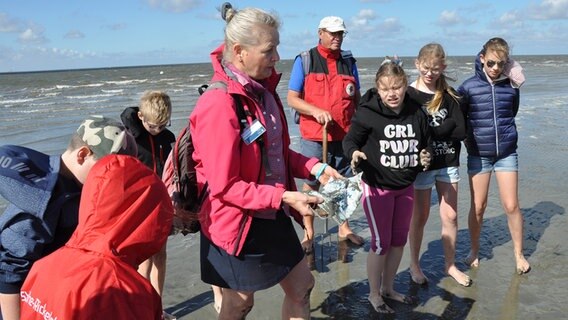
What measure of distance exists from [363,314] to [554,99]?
53.1 ft

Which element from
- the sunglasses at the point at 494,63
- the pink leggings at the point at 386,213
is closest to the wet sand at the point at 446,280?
the pink leggings at the point at 386,213

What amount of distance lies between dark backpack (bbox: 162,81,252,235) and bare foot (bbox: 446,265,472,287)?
2600 millimetres

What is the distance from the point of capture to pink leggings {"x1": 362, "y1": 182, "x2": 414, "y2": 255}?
4.05 meters

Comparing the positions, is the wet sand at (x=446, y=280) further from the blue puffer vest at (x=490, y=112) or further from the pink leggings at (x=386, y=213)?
the blue puffer vest at (x=490, y=112)

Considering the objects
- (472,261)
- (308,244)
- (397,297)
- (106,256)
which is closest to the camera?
(106,256)

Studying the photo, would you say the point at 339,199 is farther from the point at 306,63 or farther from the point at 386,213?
the point at 306,63

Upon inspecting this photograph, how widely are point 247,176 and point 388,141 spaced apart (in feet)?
5.16

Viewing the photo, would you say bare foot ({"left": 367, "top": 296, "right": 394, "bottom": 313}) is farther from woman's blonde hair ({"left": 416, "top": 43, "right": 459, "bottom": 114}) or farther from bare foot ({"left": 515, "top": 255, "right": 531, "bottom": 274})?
woman's blonde hair ({"left": 416, "top": 43, "right": 459, "bottom": 114})

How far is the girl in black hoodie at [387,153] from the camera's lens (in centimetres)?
401

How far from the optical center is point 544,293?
441cm

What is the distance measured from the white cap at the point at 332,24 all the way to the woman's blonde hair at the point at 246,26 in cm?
253

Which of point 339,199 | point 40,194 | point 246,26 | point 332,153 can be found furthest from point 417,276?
point 40,194

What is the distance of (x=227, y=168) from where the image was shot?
2.66 m

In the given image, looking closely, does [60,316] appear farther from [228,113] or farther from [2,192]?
[228,113]
